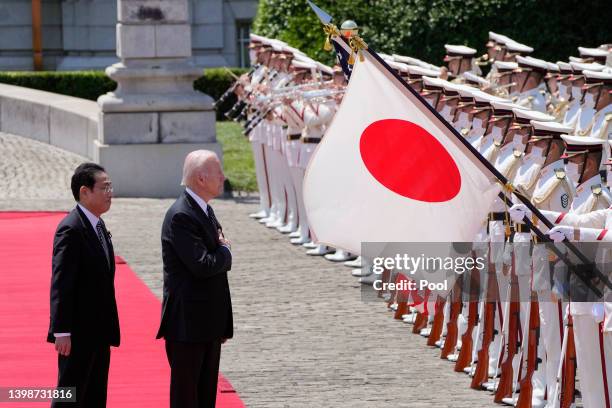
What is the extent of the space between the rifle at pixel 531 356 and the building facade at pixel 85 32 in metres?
26.4

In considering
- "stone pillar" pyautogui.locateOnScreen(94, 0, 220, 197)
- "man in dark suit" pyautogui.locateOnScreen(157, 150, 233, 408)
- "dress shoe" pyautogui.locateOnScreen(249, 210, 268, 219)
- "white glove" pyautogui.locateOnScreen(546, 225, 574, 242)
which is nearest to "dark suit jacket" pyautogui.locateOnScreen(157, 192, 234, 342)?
"man in dark suit" pyautogui.locateOnScreen(157, 150, 233, 408)

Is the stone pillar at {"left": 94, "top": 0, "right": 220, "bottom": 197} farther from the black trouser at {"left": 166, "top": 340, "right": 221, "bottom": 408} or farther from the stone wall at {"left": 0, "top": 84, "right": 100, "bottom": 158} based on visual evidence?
the black trouser at {"left": 166, "top": 340, "right": 221, "bottom": 408}

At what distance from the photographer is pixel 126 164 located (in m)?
20.1

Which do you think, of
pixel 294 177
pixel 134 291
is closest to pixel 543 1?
pixel 294 177

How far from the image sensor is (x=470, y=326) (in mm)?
10875

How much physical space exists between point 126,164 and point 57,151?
12.8 feet

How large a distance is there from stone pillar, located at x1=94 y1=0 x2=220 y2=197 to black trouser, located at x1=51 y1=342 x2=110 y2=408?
12242 millimetres

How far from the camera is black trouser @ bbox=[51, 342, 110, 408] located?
7.83 meters

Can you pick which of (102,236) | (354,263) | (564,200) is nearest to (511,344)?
(564,200)

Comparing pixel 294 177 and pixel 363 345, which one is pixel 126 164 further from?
pixel 363 345

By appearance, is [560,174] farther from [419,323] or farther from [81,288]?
[81,288]

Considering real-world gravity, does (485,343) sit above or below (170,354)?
below

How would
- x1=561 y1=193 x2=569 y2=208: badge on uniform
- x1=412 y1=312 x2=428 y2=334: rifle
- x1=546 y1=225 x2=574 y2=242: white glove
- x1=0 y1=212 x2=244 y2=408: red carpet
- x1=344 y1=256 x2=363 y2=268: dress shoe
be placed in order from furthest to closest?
1. x1=344 y1=256 x2=363 y2=268: dress shoe
2. x1=412 y1=312 x2=428 y2=334: rifle
3. x1=0 y1=212 x2=244 y2=408: red carpet
4. x1=561 y1=193 x2=569 y2=208: badge on uniform
5. x1=546 y1=225 x2=574 y2=242: white glove

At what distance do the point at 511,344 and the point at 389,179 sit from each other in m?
1.52
